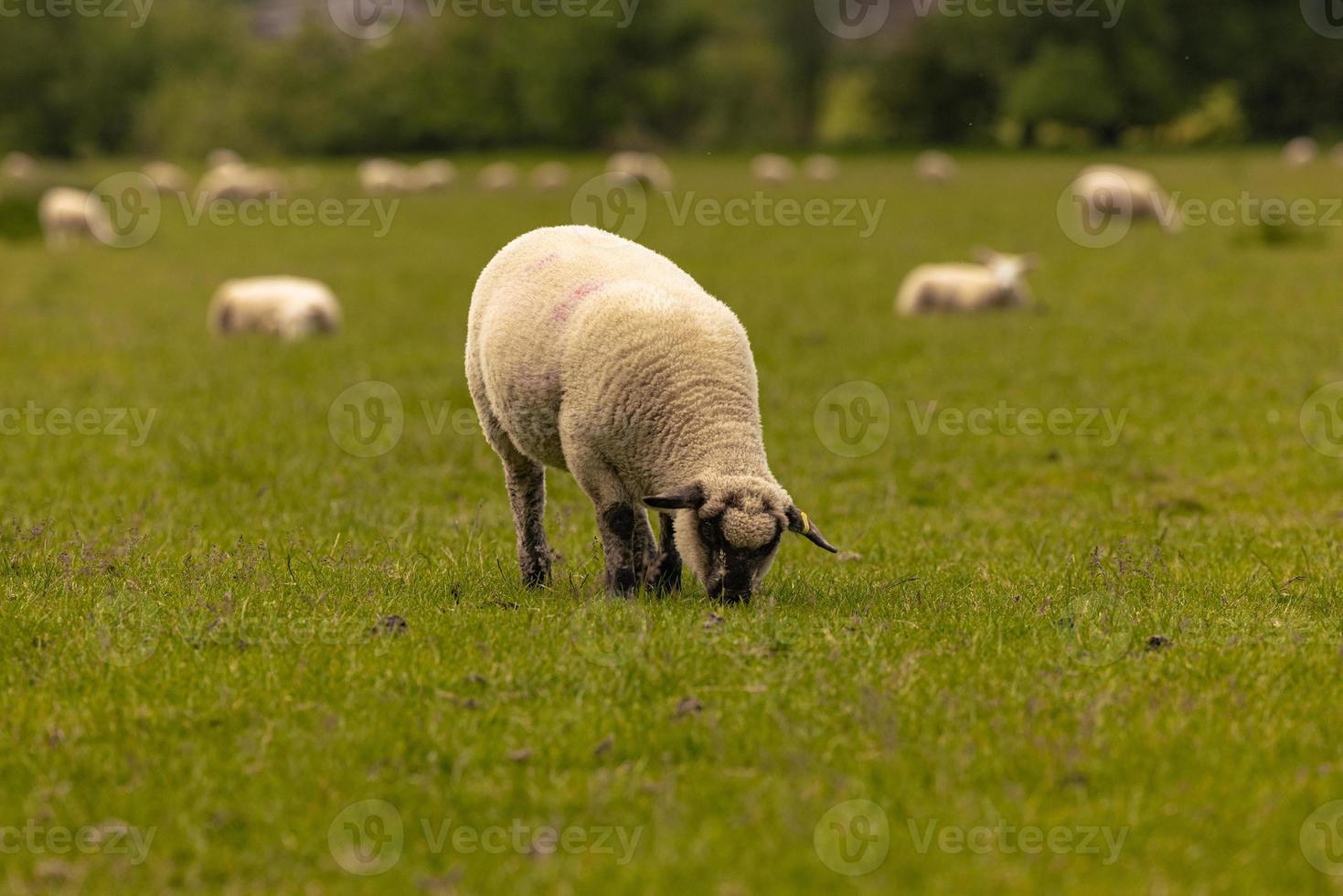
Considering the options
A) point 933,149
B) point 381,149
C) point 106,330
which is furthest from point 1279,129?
point 106,330

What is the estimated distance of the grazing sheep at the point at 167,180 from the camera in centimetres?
5255

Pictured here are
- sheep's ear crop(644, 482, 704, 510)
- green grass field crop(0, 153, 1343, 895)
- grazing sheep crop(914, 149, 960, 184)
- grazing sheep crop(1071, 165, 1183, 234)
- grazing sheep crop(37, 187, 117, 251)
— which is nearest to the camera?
green grass field crop(0, 153, 1343, 895)

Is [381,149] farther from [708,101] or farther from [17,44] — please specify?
[17,44]

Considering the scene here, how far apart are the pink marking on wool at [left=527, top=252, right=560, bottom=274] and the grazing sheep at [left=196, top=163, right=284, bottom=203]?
136 feet

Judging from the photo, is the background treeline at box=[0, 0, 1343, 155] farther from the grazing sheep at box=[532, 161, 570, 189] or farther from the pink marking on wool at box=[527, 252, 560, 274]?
the pink marking on wool at box=[527, 252, 560, 274]

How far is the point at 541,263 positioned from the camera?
7.36 m

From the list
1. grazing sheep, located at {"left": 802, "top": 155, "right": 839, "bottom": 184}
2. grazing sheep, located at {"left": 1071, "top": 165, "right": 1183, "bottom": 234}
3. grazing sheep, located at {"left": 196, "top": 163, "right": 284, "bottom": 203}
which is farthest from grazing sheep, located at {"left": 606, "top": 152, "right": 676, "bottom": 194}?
grazing sheep, located at {"left": 1071, "top": 165, "right": 1183, "bottom": 234}

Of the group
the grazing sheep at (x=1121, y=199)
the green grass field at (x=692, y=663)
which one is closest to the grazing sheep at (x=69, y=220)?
the green grass field at (x=692, y=663)

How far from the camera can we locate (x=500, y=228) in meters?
34.4

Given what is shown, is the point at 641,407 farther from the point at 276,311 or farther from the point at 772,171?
the point at 772,171

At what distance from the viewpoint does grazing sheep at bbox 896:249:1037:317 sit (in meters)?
19.8

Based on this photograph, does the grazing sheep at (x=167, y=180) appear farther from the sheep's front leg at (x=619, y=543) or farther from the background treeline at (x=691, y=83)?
the sheep's front leg at (x=619, y=543)

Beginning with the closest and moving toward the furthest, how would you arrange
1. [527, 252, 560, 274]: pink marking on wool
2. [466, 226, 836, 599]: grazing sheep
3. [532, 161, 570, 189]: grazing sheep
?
[466, 226, 836, 599]: grazing sheep < [527, 252, 560, 274]: pink marking on wool < [532, 161, 570, 189]: grazing sheep

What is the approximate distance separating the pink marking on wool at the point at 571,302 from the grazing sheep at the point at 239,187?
4174cm
